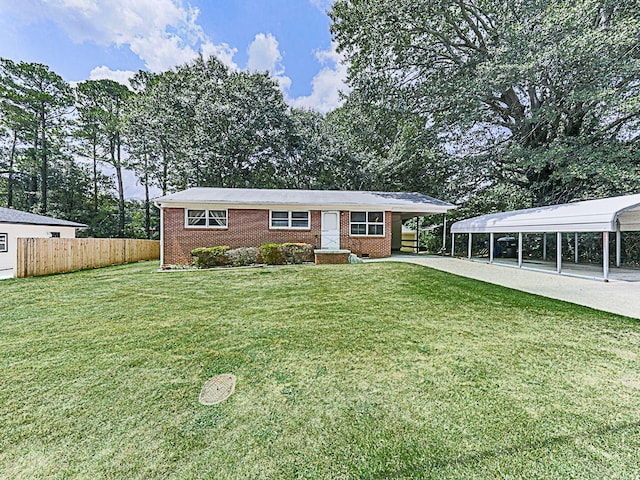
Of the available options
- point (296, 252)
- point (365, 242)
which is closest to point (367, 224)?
point (365, 242)

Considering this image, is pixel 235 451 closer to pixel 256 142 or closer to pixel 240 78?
pixel 256 142

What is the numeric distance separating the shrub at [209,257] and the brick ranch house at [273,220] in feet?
5.24

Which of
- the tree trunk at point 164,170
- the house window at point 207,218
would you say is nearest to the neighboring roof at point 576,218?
the house window at point 207,218

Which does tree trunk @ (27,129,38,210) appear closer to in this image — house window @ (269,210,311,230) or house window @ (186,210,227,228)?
house window @ (186,210,227,228)

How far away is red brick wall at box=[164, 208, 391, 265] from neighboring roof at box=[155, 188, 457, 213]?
0.50 metres

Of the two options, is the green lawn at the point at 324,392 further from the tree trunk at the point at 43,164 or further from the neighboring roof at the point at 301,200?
the tree trunk at the point at 43,164

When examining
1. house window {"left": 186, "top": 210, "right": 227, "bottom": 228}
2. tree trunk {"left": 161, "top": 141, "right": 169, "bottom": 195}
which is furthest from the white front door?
tree trunk {"left": 161, "top": 141, "right": 169, "bottom": 195}

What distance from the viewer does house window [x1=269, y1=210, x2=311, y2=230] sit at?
1323cm

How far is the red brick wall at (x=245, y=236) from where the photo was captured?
12344mm

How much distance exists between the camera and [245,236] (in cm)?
1295

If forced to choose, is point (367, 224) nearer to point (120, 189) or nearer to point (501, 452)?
point (501, 452)

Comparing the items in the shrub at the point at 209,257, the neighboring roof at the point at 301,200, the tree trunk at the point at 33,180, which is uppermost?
the tree trunk at the point at 33,180

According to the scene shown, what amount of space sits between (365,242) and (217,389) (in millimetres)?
11472

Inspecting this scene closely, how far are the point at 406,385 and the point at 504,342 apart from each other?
1.85 metres
